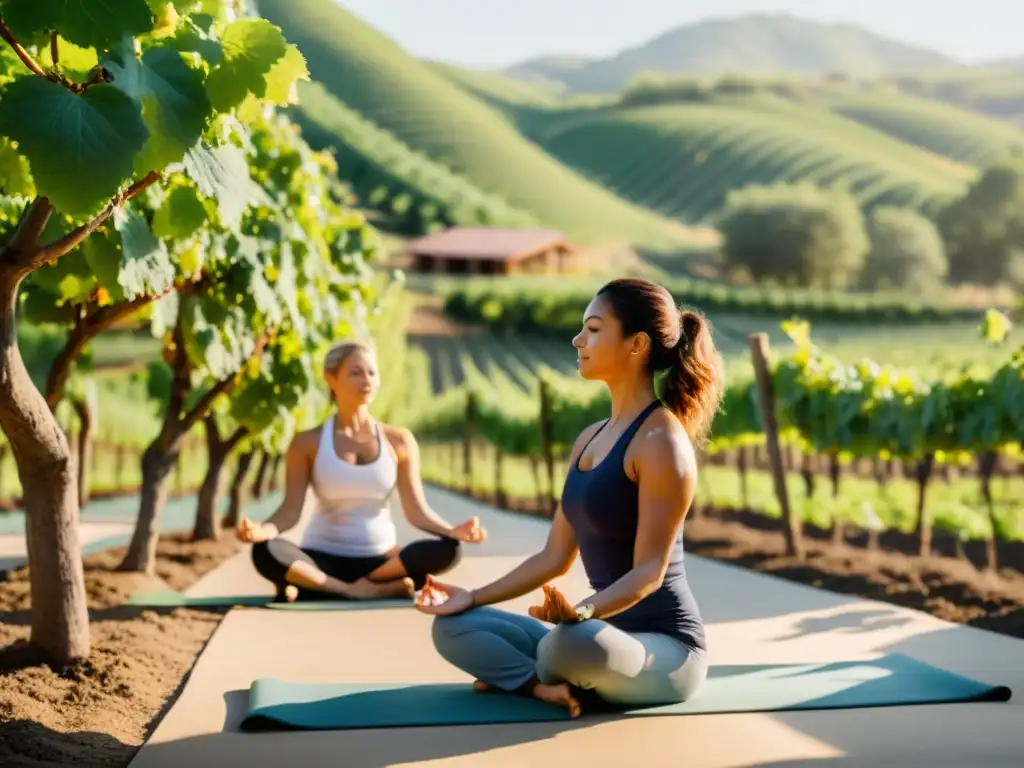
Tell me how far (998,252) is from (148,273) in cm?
10932

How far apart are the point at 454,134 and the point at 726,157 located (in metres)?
26.2

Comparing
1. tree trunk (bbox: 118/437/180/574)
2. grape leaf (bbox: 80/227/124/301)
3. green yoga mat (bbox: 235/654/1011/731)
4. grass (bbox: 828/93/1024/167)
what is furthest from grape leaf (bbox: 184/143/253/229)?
grass (bbox: 828/93/1024/167)

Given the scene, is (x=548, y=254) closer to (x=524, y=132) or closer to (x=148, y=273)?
(x=524, y=132)

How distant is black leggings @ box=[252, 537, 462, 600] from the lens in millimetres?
6637

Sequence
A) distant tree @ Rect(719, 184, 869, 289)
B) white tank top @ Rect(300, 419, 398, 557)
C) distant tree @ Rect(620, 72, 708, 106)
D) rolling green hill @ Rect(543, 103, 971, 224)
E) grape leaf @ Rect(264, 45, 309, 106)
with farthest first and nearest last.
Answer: distant tree @ Rect(620, 72, 708, 106) < rolling green hill @ Rect(543, 103, 971, 224) < distant tree @ Rect(719, 184, 869, 289) < white tank top @ Rect(300, 419, 398, 557) < grape leaf @ Rect(264, 45, 309, 106)

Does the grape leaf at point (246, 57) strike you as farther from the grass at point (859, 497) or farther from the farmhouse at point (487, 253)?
the farmhouse at point (487, 253)

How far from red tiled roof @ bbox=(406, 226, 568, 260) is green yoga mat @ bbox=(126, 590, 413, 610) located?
101 m

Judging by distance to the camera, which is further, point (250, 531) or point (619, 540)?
point (250, 531)

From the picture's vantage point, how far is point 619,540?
401 centimetres

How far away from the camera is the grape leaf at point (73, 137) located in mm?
2947

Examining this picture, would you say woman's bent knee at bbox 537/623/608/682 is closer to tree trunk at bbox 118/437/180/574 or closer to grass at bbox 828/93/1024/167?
tree trunk at bbox 118/437/180/574

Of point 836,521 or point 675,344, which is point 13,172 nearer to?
point 675,344

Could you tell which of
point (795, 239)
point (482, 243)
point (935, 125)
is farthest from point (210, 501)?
point (935, 125)

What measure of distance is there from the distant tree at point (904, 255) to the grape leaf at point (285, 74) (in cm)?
10222
